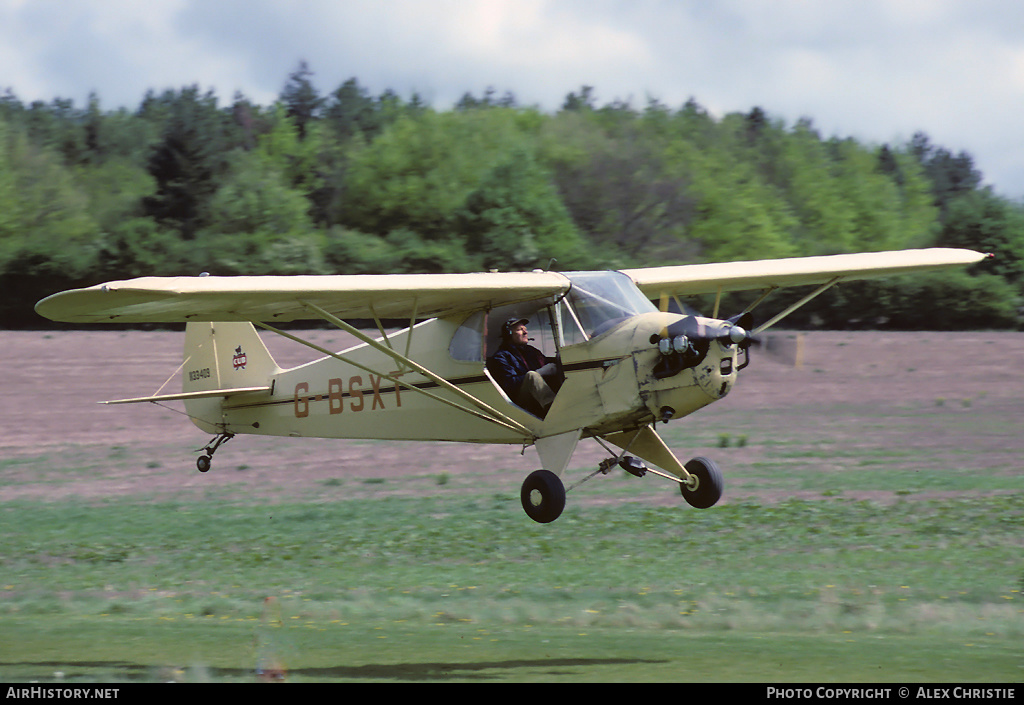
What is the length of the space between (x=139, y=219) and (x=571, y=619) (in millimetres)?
37313

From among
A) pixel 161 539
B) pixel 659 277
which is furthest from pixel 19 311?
pixel 659 277

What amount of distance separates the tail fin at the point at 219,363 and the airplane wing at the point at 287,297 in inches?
119

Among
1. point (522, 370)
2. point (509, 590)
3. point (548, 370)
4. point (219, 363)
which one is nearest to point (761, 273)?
point (548, 370)

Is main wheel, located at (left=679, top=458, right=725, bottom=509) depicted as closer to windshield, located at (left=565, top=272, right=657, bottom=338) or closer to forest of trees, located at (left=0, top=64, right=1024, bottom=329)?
windshield, located at (left=565, top=272, right=657, bottom=338)

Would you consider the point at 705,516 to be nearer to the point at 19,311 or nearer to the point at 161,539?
the point at 161,539

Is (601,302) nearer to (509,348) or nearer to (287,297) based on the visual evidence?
(509,348)

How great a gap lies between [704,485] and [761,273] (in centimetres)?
338

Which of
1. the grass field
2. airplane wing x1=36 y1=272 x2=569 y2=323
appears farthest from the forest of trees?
airplane wing x1=36 y1=272 x2=569 y2=323

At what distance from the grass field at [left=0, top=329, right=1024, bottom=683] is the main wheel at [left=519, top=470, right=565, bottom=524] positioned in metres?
1.67

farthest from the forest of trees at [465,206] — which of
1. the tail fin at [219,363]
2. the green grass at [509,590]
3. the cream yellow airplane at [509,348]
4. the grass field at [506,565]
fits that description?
the cream yellow airplane at [509,348]

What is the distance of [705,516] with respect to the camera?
2259 cm

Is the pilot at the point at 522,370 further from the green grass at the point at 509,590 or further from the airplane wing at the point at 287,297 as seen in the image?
the green grass at the point at 509,590

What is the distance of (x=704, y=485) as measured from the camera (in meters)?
13.1

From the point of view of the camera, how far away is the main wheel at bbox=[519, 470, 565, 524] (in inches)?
496
